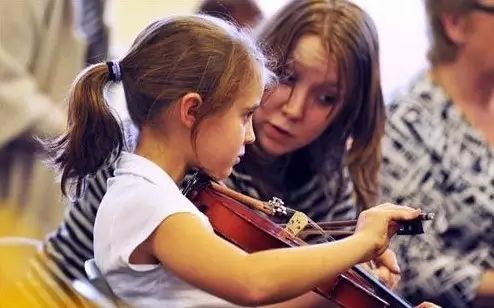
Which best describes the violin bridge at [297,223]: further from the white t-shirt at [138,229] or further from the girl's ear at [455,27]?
the girl's ear at [455,27]

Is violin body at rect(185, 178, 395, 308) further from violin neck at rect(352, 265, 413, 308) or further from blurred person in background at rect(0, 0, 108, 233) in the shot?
blurred person in background at rect(0, 0, 108, 233)

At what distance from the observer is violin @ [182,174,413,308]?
31.4 inches

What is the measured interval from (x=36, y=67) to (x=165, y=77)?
0.85 feet

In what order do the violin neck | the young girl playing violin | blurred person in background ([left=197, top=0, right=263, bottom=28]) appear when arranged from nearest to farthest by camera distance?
the young girl playing violin
the violin neck
blurred person in background ([left=197, top=0, right=263, bottom=28])

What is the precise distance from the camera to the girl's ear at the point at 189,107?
2.61ft

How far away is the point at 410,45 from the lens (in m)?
1.02

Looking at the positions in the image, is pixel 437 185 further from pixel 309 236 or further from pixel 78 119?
pixel 78 119

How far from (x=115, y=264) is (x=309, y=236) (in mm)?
186

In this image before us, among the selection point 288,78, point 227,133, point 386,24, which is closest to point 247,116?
point 227,133

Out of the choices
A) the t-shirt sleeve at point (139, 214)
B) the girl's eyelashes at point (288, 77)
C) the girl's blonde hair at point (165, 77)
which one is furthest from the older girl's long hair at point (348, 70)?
the t-shirt sleeve at point (139, 214)

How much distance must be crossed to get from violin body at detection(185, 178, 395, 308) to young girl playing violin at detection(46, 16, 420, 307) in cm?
3

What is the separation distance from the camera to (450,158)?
3.42ft

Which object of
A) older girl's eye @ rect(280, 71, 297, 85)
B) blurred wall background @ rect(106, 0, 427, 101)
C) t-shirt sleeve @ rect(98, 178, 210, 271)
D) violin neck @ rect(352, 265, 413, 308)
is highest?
blurred wall background @ rect(106, 0, 427, 101)

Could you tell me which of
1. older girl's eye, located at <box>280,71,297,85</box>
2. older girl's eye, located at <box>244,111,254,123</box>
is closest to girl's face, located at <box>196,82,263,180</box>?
older girl's eye, located at <box>244,111,254,123</box>
